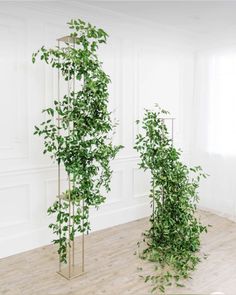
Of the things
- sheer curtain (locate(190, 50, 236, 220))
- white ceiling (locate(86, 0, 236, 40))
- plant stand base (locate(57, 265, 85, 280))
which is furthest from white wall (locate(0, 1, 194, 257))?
sheer curtain (locate(190, 50, 236, 220))

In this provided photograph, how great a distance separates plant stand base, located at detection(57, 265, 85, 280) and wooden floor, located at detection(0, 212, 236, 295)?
0.13 ft

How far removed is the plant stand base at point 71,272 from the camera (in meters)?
2.93

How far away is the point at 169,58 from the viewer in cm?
473

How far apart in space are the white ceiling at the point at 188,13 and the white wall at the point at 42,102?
0.21 metres

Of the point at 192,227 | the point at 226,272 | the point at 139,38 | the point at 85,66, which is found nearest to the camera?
the point at 85,66

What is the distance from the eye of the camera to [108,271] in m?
3.05

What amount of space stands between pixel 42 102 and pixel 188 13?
6.45ft

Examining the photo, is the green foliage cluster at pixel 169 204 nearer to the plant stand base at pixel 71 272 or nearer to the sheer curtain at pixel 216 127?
the plant stand base at pixel 71 272

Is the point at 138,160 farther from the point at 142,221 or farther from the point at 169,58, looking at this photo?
the point at 169,58

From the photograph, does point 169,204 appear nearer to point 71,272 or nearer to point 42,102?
point 71,272

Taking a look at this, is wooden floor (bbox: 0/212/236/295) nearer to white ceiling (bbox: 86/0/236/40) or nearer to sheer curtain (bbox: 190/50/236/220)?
sheer curtain (bbox: 190/50/236/220)

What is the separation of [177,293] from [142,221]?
180 centimetres

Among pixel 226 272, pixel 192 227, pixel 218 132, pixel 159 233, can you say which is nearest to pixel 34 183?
pixel 159 233

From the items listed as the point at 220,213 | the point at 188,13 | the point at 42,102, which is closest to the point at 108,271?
the point at 42,102
